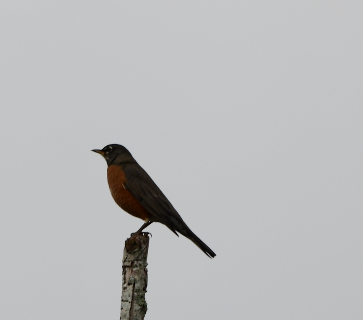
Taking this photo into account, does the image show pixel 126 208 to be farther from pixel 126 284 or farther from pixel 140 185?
pixel 126 284

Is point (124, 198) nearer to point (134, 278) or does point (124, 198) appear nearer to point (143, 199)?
point (143, 199)

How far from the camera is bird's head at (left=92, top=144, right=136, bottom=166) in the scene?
9609mm

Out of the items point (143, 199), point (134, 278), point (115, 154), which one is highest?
point (115, 154)

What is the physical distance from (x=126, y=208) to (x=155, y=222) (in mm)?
477

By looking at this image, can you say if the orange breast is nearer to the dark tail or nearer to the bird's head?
the bird's head

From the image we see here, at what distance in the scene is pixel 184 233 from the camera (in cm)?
826

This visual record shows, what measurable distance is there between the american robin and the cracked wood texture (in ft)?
5.03

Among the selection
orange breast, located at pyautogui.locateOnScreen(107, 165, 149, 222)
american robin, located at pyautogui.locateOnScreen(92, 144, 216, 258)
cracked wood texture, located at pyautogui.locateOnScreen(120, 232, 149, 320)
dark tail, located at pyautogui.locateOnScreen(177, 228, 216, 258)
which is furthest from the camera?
orange breast, located at pyautogui.locateOnScreen(107, 165, 149, 222)

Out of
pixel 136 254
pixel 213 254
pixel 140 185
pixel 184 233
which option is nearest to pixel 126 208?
pixel 140 185

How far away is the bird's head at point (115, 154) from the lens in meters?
9.61

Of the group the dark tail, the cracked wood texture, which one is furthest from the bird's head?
the cracked wood texture

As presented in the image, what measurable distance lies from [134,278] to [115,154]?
12.5 ft

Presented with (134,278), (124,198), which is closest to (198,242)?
(124,198)

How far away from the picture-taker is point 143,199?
8578 mm
